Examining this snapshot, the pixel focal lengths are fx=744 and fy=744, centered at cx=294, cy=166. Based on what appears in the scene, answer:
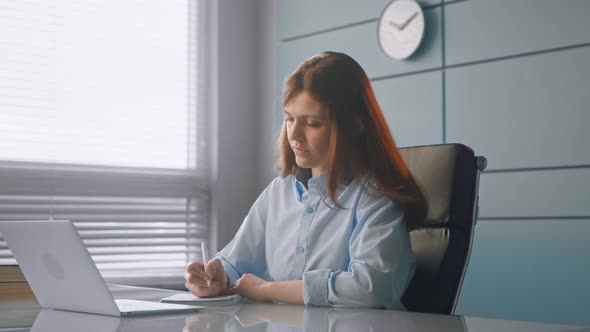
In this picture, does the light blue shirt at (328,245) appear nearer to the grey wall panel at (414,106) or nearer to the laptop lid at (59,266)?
the laptop lid at (59,266)

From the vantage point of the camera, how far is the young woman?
1.55 meters

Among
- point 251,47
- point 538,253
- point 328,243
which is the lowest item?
point 538,253

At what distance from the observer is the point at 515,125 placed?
292cm

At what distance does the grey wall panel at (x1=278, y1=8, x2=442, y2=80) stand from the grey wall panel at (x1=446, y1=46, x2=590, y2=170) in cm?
16

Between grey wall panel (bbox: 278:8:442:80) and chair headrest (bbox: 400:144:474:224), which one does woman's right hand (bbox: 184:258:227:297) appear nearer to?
chair headrest (bbox: 400:144:474:224)

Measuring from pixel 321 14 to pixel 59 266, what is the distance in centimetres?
263

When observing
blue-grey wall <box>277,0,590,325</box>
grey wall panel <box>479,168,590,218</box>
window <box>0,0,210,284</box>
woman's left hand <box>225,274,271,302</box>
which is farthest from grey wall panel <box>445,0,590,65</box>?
woman's left hand <box>225,274,271,302</box>

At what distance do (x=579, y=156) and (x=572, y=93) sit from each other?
24 cm

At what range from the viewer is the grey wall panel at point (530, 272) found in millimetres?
2691

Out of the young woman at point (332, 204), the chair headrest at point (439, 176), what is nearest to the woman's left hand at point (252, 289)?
the young woman at point (332, 204)

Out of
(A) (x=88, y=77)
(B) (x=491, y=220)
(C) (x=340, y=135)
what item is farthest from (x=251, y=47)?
(C) (x=340, y=135)

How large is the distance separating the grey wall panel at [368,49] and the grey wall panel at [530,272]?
77 cm

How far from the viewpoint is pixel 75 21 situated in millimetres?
3527

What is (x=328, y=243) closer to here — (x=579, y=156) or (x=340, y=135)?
(x=340, y=135)
